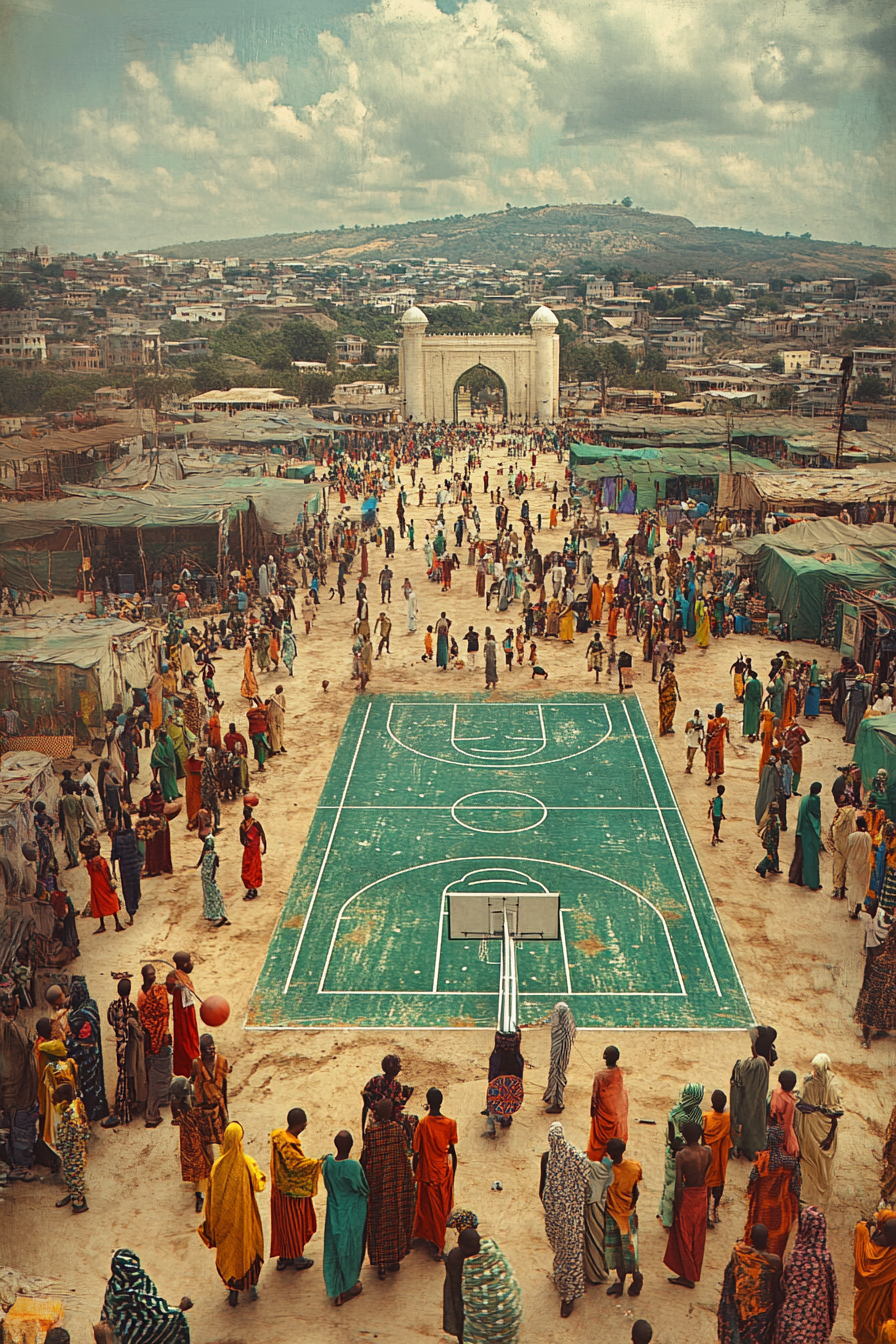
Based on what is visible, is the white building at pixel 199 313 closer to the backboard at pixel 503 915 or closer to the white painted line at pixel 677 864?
the white painted line at pixel 677 864

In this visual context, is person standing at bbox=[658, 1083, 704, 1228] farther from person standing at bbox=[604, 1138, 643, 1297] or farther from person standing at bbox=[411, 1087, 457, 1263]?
person standing at bbox=[411, 1087, 457, 1263]

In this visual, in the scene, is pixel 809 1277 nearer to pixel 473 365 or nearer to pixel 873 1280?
pixel 873 1280

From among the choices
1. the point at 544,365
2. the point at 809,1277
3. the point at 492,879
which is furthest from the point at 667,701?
the point at 544,365

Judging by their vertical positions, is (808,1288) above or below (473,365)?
below

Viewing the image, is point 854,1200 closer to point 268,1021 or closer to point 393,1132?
point 393,1132

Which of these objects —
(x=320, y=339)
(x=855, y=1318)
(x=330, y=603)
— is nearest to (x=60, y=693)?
(x=330, y=603)

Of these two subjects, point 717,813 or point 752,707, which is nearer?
point 717,813

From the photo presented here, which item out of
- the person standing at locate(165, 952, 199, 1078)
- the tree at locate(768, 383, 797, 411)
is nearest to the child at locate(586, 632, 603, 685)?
the person standing at locate(165, 952, 199, 1078)
